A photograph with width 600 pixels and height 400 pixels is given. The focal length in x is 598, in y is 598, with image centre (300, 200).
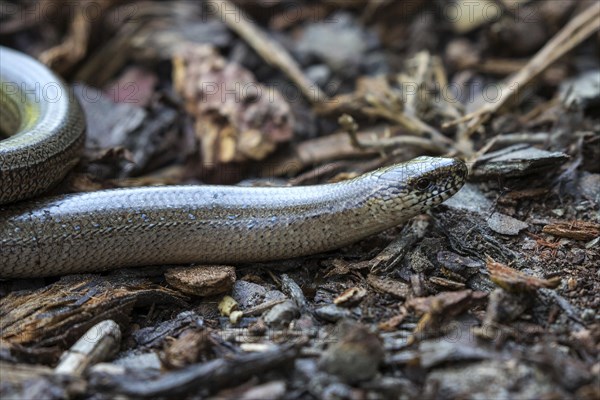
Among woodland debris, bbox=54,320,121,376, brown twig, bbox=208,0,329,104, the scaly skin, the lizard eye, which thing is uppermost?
brown twig, bbox=208,0,329,104

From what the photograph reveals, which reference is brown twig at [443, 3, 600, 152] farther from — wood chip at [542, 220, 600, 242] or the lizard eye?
wood chip at [542, 220, 600, 242]

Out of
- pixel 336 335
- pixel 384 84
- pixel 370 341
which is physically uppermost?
pixel 384 84

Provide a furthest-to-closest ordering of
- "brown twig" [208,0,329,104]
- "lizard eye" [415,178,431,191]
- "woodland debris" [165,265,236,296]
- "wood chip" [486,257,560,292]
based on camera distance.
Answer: "brown twig" [208,0,329,104]
"lizard eye" [415,178,431,191]
"woodland debris" [165,265,236,296]
"wood chip" [486,257,560,292]

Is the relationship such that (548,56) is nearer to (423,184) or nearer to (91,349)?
(423,184)

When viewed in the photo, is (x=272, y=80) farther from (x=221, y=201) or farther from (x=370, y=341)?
(x=370, y=341)

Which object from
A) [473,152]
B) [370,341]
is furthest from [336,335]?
[473,152]

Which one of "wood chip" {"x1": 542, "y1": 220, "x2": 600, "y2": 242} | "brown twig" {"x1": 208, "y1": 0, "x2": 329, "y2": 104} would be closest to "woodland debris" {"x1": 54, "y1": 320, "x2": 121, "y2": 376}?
"wood chip" {"x1": 542, "y1": 220, "x2": 600, "y2": 242}

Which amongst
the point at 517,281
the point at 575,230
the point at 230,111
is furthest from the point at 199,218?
the point at 575,230
